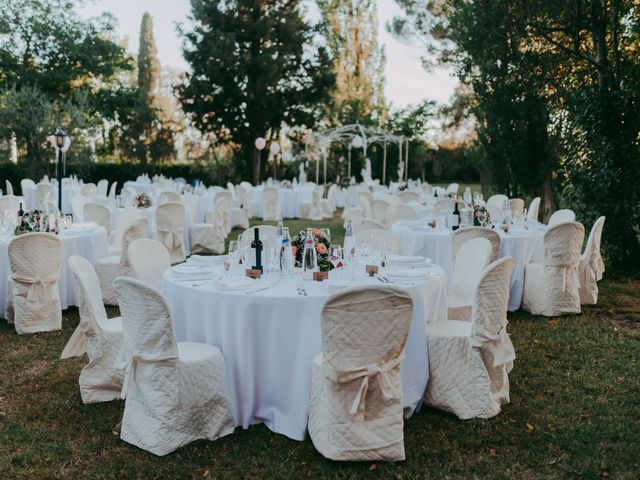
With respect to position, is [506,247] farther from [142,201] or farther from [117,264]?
[142,201]

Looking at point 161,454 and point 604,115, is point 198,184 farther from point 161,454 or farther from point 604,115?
point 161,454

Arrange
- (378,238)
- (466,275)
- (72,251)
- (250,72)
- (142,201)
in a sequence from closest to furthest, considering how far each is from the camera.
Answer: (466,275) < (378,238) < (72,251) < (142,201) < (250,72)

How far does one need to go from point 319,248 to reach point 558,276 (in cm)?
323

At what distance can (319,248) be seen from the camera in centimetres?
418

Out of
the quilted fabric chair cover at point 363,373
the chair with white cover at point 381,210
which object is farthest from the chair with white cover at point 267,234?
the chair with white cover at point 381,210

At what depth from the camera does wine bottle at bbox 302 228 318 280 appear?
4145mm

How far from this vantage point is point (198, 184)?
1479cm

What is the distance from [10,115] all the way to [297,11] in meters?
11.9

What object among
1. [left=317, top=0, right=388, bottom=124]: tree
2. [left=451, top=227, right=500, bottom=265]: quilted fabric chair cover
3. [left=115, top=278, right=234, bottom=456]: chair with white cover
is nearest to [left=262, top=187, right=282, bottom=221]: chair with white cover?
[left=451, top=227, right=500, bottom=265]: quilted fabric chair cover

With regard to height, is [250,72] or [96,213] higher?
[250,72]

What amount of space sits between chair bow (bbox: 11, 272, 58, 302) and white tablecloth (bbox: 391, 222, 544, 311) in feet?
12.2

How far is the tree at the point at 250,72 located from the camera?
2383 centimetres

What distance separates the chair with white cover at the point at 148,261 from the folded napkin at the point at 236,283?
0.82 m

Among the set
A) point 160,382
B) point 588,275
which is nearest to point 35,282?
point 160,382
